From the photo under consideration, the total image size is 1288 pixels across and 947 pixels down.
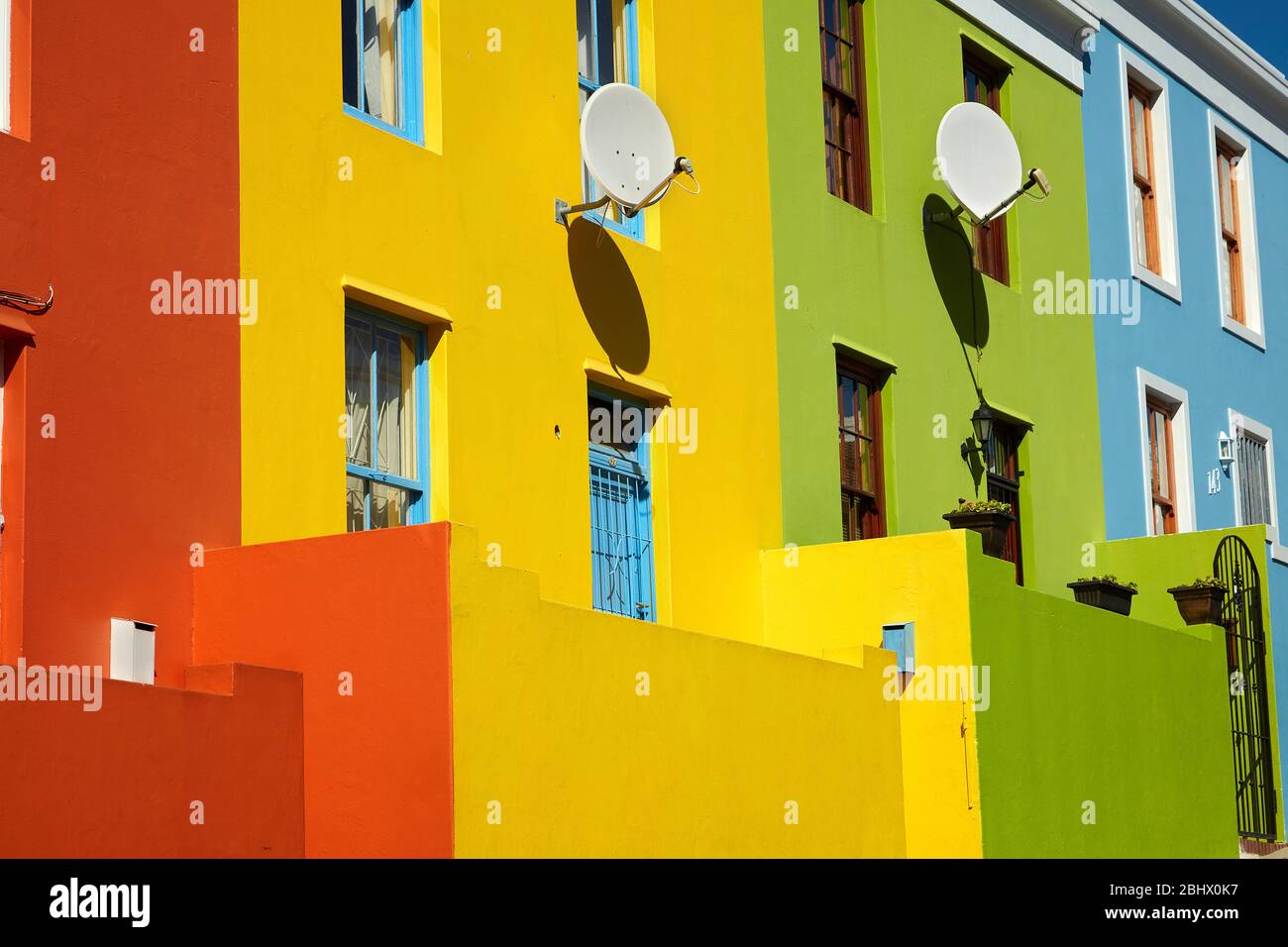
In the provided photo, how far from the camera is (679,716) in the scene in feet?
36.4

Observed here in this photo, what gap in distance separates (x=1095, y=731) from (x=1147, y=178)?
7813mm

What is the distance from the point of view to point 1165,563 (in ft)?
59.3

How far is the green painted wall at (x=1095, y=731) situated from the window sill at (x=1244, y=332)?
216 inches

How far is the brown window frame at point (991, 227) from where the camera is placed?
698 inches

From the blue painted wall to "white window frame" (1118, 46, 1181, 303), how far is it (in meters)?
0.09

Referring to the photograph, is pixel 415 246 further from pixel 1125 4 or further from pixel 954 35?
pixel 1125 4

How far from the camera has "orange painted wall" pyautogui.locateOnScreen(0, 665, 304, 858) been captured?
8.27 meters

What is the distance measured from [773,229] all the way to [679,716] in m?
4.98

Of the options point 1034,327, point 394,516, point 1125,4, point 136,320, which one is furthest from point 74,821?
point 1125,4

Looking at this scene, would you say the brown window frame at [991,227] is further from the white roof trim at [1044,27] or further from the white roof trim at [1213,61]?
the white roof trim at [1213,61]

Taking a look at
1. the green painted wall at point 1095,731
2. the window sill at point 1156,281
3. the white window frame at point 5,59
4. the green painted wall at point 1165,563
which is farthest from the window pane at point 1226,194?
the white window frame at point 5,59

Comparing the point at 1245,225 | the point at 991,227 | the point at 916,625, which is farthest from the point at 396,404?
the point at 1245,225

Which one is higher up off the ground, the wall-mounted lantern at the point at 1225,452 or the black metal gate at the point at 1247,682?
the wall-mounted lantern at the point at 1225,452

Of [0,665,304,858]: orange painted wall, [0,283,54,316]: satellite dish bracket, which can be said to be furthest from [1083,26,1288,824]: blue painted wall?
[0,283,54,316]: satellite dish bracket
